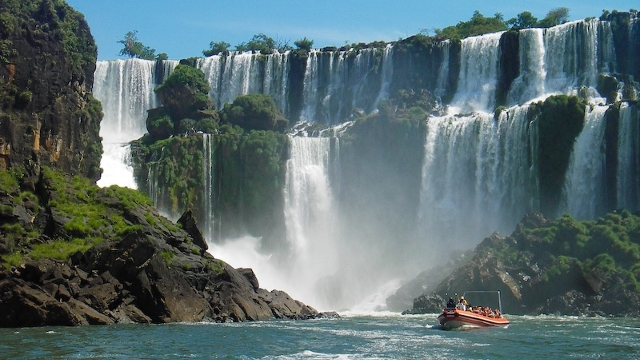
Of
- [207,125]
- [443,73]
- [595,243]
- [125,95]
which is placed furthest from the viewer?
[125,95]

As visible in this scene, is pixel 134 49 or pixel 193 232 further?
pixel 134 49

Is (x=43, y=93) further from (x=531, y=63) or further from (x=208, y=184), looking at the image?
(x=531, y=63)

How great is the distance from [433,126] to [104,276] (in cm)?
3741

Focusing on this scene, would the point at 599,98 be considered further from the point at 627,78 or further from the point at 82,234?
the point at 82,234

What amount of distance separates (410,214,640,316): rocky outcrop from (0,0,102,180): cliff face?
74.5 feet

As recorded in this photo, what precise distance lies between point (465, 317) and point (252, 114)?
3956 centimetres

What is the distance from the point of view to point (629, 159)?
6500 centimetres

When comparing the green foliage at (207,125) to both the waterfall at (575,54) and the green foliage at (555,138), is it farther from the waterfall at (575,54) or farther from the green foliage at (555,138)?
the waterfall at (575,54)

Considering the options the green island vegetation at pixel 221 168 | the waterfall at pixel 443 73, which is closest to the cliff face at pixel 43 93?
the green island vegetation at pixel 221 168

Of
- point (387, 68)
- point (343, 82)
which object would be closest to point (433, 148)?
point (387, 68)

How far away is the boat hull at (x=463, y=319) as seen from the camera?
45125 mm

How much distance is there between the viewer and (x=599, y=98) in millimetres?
75125

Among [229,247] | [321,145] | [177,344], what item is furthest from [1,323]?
[321,145]

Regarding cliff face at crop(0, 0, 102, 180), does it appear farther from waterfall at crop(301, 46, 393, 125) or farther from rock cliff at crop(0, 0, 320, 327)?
waterfall at crop(301, 46, 393, 125)
